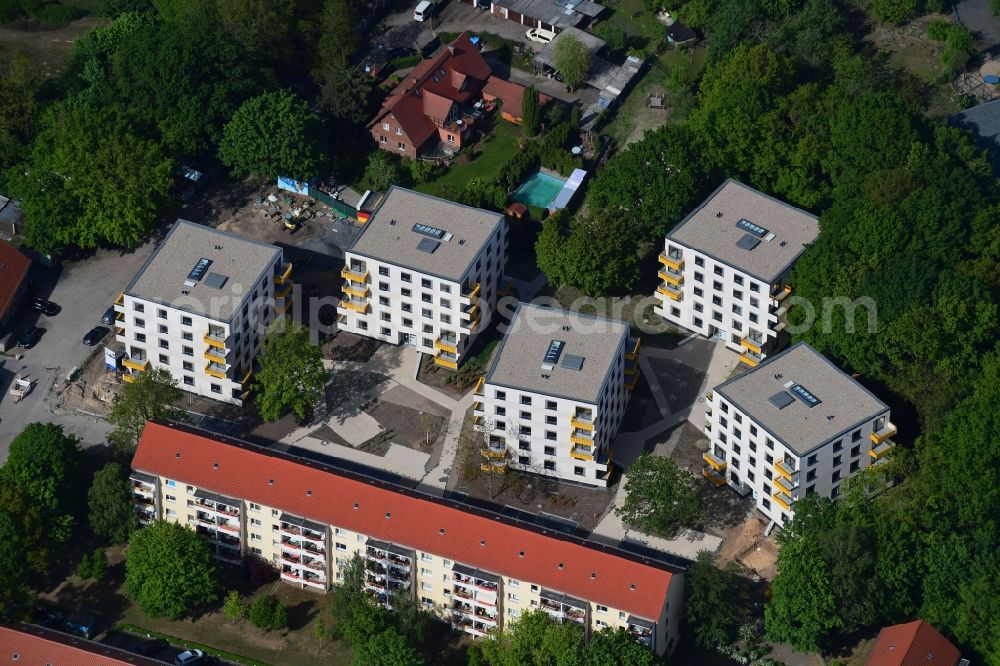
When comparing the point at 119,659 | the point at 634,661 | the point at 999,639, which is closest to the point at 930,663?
the point at 999,639

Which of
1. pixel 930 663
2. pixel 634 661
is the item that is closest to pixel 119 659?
pixel 634 661

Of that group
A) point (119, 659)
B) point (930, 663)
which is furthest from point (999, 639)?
point (119, 659)

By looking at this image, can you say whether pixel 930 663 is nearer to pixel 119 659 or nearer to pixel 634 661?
pixel 634 661

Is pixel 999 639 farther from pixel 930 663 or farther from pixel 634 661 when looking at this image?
pixel 634 661
